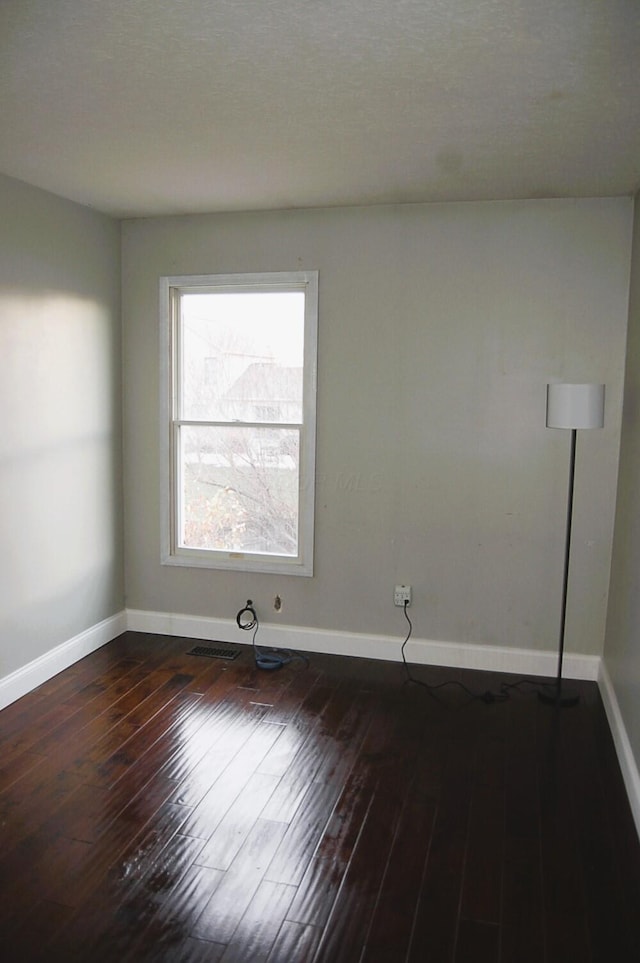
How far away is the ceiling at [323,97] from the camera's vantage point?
195 centimetres

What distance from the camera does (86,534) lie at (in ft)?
13.8

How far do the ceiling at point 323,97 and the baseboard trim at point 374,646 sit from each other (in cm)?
247

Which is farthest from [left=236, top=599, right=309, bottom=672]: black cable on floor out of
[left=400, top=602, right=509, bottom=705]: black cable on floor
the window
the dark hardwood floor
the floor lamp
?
the floor lamp

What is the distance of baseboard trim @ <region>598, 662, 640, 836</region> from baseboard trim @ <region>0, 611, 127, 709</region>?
2828mm

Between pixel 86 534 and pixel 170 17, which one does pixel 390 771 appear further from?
pixel 170 17

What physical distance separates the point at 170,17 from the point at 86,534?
2919mm

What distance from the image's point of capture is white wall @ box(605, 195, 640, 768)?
299 centimetres

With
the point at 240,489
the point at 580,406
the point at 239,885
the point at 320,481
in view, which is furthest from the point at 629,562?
the point at 240,489

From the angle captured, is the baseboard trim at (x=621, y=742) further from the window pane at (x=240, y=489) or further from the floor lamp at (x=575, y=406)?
the window pane at (x=240, y=489)

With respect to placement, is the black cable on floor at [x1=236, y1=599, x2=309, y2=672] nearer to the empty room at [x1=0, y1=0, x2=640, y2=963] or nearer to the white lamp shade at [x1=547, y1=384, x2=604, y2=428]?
the empty room at [x1=0, y1=0, x2=640, y2=963]

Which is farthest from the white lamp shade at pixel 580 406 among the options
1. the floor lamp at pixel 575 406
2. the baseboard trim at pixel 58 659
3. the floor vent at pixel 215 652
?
the baseboard trim at pixel 58 659

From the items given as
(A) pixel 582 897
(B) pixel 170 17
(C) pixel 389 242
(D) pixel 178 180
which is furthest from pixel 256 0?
(A) pixel 582 897

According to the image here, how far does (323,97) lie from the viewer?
97.7 inches

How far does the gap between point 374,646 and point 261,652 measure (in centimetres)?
68
